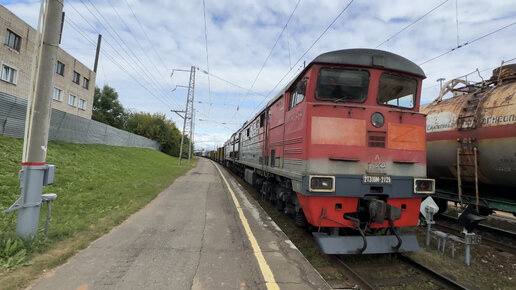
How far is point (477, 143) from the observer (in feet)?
20.8

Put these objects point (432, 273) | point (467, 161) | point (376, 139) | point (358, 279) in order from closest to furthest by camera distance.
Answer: point (358, 279) → point (432, 273) → point (376, 139) → point (467, 161)

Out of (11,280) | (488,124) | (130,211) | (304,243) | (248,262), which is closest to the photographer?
(11,280)

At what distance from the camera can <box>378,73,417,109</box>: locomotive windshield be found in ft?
16.9

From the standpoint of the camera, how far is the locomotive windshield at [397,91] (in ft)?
16.9

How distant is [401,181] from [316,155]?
1675mm

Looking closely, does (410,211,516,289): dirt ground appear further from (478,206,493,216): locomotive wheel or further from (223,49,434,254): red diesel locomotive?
(478,206,493,216): locomotive wheel

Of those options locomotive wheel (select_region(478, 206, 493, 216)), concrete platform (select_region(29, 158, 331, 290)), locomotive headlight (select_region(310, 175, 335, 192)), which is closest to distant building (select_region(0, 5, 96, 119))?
concrete platform (select_region(29, 158, 331, 290))

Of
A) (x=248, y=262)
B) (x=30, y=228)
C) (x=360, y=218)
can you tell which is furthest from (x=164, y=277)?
(x=360, y=218)

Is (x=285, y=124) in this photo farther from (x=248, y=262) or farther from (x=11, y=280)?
(x=11, y=280)

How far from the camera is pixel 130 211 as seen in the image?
22.7 ft

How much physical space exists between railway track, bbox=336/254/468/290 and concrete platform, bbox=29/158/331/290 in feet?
2.57

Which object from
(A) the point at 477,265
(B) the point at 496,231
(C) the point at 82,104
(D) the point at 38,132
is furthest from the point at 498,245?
(C) the point at 82,104

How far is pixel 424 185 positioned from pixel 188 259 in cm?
438

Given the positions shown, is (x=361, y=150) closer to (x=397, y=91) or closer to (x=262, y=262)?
(x=397, y=91)
